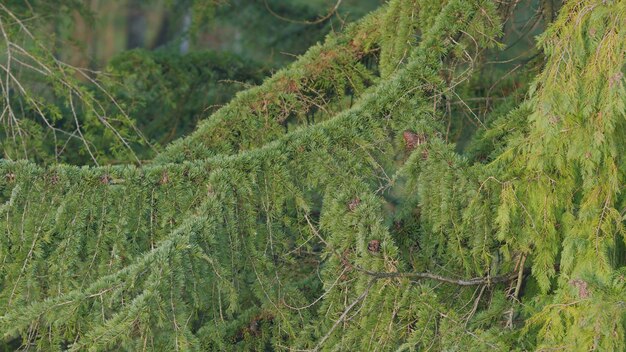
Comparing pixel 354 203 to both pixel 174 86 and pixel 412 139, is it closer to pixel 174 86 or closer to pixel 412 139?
pixel 412 139

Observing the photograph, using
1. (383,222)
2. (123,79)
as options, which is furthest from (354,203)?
(123,79)

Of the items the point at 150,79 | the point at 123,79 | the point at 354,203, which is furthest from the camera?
the point at 150,79

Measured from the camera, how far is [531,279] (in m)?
4.16

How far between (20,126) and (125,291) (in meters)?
2.04

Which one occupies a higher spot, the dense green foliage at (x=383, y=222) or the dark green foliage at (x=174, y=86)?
the dense green foliage at (x=383, y=222)

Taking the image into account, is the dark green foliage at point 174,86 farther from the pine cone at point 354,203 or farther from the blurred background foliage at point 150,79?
the pine cone at point 354,203

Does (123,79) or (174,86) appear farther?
(174,86)

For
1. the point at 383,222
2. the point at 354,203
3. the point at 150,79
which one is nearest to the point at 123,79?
the point at 150,79

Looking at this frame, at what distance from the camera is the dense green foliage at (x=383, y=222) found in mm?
3480

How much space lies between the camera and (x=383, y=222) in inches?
162

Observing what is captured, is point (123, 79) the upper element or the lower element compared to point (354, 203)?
lower

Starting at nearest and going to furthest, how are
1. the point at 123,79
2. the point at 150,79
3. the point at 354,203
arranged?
the point at 354,203, the point at 123,79, the point at 150,79

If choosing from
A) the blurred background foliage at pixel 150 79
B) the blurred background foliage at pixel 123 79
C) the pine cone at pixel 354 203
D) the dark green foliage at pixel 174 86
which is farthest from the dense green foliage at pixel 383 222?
the dark green foliage at pixel 174 86

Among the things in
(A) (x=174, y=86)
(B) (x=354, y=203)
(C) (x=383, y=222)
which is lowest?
(A) (x=174, y=86)
